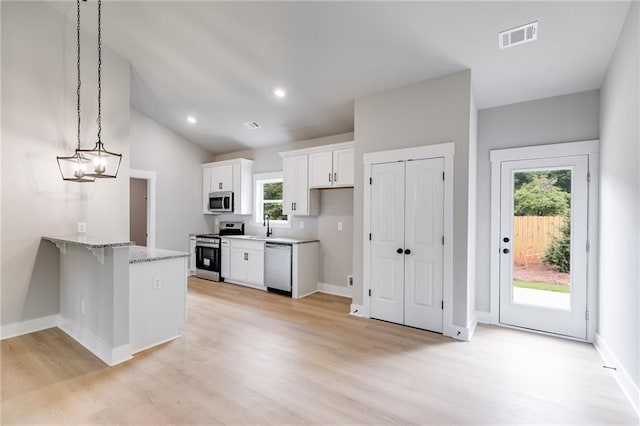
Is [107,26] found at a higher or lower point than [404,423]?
higher

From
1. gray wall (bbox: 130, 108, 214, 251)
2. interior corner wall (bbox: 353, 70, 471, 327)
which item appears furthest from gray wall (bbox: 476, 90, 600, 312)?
gray wall (bbox: 130, 108, 214, 251)

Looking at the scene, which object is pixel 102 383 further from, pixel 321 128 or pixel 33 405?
pixel 321 128

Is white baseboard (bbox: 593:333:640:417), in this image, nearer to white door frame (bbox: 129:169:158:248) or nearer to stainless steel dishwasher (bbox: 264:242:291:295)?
stainless steel dishwasher (bbox: 264:242:291:295)

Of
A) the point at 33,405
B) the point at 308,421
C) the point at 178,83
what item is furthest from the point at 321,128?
the point at 33,405

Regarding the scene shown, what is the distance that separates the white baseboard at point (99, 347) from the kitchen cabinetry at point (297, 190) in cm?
311

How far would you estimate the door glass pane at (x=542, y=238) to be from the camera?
3475 mm

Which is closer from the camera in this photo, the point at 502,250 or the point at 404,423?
the point at 404,423

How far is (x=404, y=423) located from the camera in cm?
198

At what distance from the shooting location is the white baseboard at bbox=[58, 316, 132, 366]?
274 centimetres

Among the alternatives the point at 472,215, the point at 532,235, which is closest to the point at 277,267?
the point at 472,215

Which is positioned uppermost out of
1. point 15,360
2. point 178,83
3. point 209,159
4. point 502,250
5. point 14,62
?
point 178,83

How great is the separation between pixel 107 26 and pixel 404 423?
16.9 feet

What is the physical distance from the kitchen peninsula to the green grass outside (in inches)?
155

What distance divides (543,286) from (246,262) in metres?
4.43
